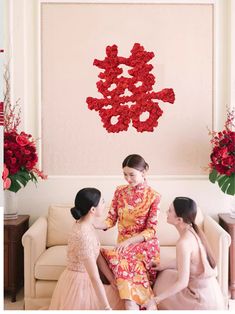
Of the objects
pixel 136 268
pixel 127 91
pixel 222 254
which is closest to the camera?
pixel 136 268

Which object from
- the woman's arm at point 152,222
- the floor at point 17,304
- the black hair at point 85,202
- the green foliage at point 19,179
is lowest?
the floor at point 17,304

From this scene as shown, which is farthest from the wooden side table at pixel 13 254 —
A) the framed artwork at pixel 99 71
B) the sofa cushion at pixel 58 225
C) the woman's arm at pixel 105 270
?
the woman's arm at pixel 105 270

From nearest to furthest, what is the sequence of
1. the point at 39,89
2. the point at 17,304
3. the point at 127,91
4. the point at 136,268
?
1. the point at 136,268
2. the point at 127,91
3. the point at 17,304
4. the point at 39,89

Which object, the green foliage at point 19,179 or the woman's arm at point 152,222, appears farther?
the green foliage at point 19,179

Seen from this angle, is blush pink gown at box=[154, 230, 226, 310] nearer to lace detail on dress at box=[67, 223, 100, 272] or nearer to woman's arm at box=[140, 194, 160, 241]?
woman's arm at box=[140, 194, 160, 241]

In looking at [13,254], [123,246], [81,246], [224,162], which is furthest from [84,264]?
[224,162]

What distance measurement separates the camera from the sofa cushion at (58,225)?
2225 mm

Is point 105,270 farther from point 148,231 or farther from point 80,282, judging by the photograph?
point 148,231

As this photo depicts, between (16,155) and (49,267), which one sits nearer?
(49,267)

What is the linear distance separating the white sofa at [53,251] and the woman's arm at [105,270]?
0.29 metres

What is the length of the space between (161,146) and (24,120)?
0.69 meters

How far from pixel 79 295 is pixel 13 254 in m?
0.58

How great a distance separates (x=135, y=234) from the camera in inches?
70.3

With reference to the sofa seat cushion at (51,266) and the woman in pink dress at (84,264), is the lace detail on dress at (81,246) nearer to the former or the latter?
the woman in pink dress at (84,264)
